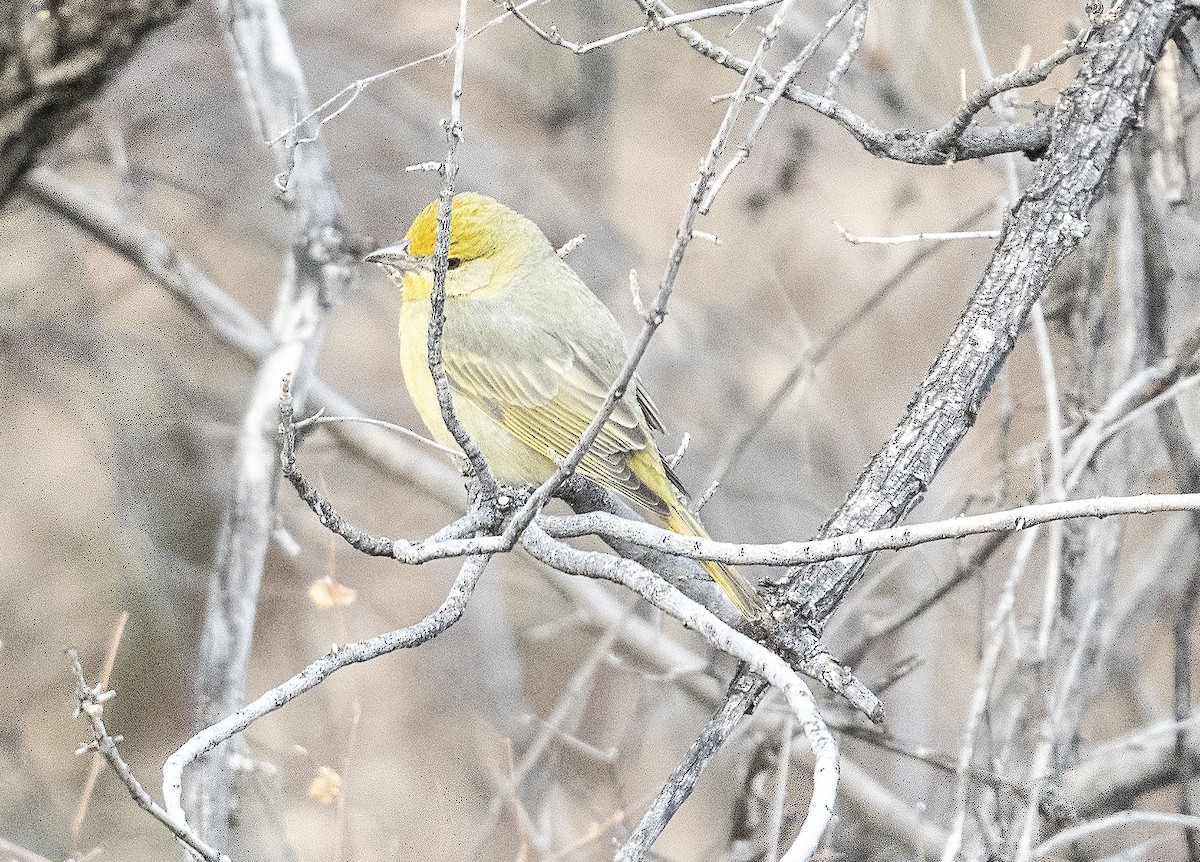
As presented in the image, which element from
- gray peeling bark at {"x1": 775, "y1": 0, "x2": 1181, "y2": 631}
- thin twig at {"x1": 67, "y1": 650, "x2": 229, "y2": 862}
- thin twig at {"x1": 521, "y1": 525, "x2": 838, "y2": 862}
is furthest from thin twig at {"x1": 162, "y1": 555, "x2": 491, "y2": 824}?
gray peeling bark at {"x1": 775, "y1": 0, "x2": 1181, "y2": 631}

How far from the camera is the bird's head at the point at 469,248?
4.38 meters

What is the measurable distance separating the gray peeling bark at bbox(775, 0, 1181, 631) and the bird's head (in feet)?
6.32

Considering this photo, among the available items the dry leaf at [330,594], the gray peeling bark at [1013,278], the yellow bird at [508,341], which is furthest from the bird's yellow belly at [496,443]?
the gray peeling bark at [1013,278]

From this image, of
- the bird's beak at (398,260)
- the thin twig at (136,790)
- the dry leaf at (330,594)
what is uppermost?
the bird's beak at (398,260)

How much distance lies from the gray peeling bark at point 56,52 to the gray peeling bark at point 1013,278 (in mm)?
2560

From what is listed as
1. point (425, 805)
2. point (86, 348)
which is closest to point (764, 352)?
point (425, 805)

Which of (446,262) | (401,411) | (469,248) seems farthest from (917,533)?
(401,411)

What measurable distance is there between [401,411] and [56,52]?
406 cm

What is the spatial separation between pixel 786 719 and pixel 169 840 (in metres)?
3.38

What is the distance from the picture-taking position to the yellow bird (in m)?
4.46

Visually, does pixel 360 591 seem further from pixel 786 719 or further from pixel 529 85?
pixel 786 719

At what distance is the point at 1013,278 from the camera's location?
2994 mm

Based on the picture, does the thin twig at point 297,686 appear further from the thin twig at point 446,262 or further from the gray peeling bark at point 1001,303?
the gray peeling bark at point 1001,303

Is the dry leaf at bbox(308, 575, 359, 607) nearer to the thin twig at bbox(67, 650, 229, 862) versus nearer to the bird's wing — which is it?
the bird's wing
